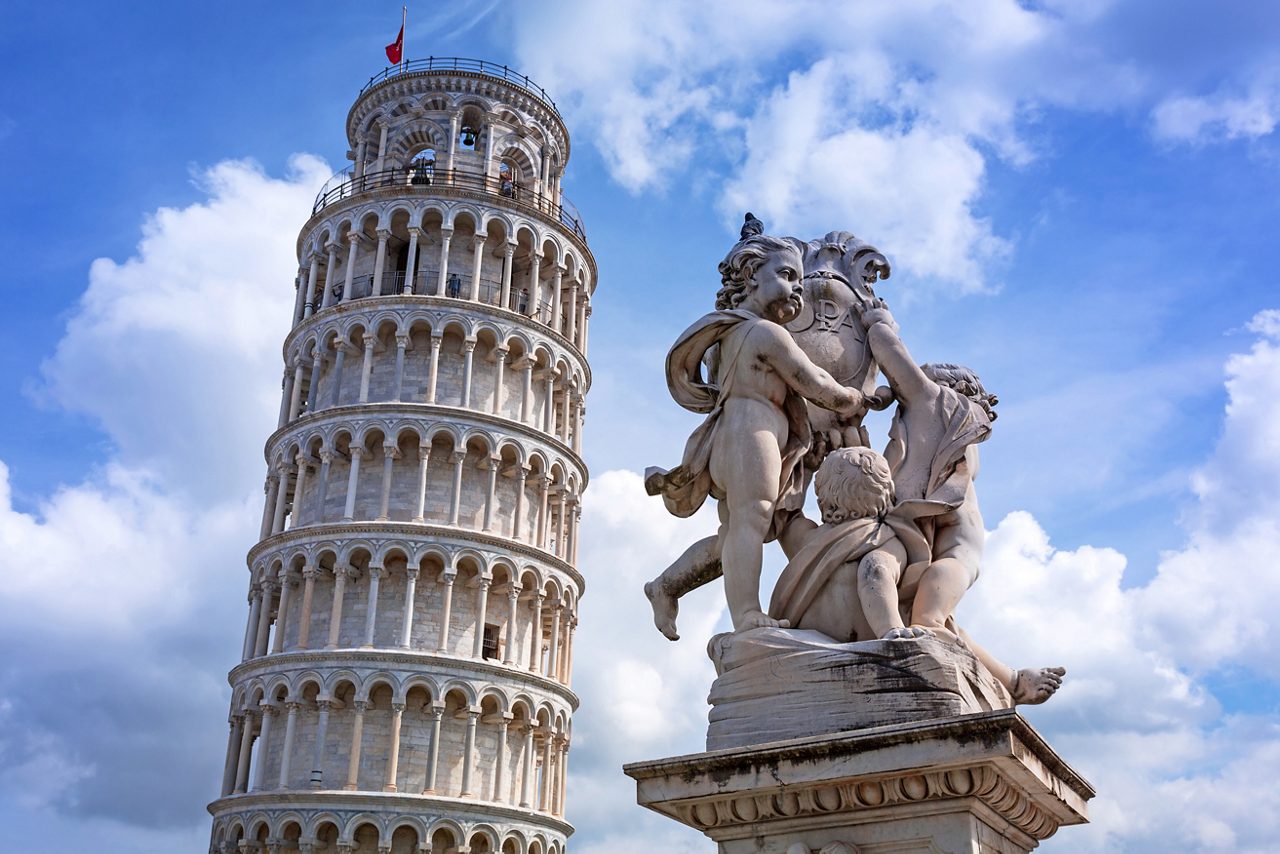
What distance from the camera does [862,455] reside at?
485cm

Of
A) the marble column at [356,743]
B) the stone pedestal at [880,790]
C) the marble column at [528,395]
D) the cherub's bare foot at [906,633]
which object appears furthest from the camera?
the marble column at [528,395]

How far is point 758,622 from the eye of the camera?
4.72 m

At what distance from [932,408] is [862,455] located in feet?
1.72

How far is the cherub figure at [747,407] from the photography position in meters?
4.92

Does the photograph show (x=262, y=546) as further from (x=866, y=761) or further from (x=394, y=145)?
(x=866, y=761)

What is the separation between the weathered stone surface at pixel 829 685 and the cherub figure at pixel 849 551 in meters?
0.16

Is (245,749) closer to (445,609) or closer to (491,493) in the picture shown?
(445,609)

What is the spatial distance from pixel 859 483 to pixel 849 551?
0.87 ft

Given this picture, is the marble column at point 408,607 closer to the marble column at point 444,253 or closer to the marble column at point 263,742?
the marble column at point 263,742

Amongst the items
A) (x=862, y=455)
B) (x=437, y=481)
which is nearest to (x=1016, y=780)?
(x=862, y=455)

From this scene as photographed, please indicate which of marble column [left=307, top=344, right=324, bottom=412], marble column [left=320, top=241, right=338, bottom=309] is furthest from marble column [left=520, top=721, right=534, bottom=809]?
marble column [left=320, top=241, right=338, bottom=309]

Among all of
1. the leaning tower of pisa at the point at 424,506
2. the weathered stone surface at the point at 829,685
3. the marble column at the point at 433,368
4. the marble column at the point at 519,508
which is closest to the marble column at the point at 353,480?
the leaning tower of pisa at the point at 424,506

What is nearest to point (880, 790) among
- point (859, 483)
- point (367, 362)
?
point (859, 483)

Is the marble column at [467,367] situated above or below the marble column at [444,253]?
below
